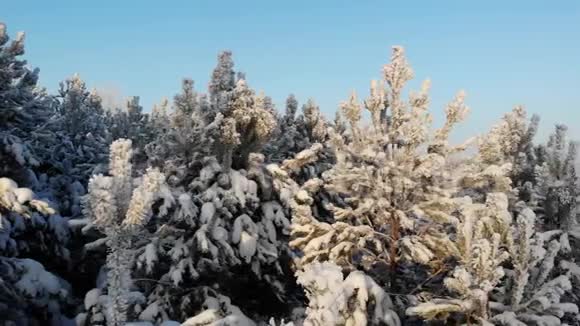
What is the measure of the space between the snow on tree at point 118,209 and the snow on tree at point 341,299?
2322mm

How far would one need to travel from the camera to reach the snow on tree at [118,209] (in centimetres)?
686

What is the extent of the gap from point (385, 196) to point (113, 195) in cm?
489

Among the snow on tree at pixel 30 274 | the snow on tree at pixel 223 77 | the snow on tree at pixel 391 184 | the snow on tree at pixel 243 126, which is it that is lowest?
the snow on tree at pixel 30 274

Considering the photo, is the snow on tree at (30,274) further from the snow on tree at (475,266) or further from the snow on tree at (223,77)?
the snow on tree at (475,266)

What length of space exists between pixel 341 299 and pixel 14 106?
12.1 metres

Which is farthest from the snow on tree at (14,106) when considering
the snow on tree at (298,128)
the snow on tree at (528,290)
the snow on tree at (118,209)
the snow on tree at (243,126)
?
the snow on tree at (528,290)

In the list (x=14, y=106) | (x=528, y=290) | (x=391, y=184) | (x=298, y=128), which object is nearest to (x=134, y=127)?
(x=298, y=128)

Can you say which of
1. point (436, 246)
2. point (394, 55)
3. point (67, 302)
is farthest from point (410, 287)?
point (67, 302)

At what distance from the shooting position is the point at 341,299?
21.1 feet

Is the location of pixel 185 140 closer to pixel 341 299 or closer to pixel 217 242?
pixel 217 242

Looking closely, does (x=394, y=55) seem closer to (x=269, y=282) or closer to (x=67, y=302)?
(x=269, y=282)

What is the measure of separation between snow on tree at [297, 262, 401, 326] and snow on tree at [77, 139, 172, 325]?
2.32 meters

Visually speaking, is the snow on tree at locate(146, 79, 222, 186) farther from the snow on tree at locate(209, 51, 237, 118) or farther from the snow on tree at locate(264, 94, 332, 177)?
the snow on tree at locate(264, 94, 332, 177)

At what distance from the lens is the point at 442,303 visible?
8.12m
